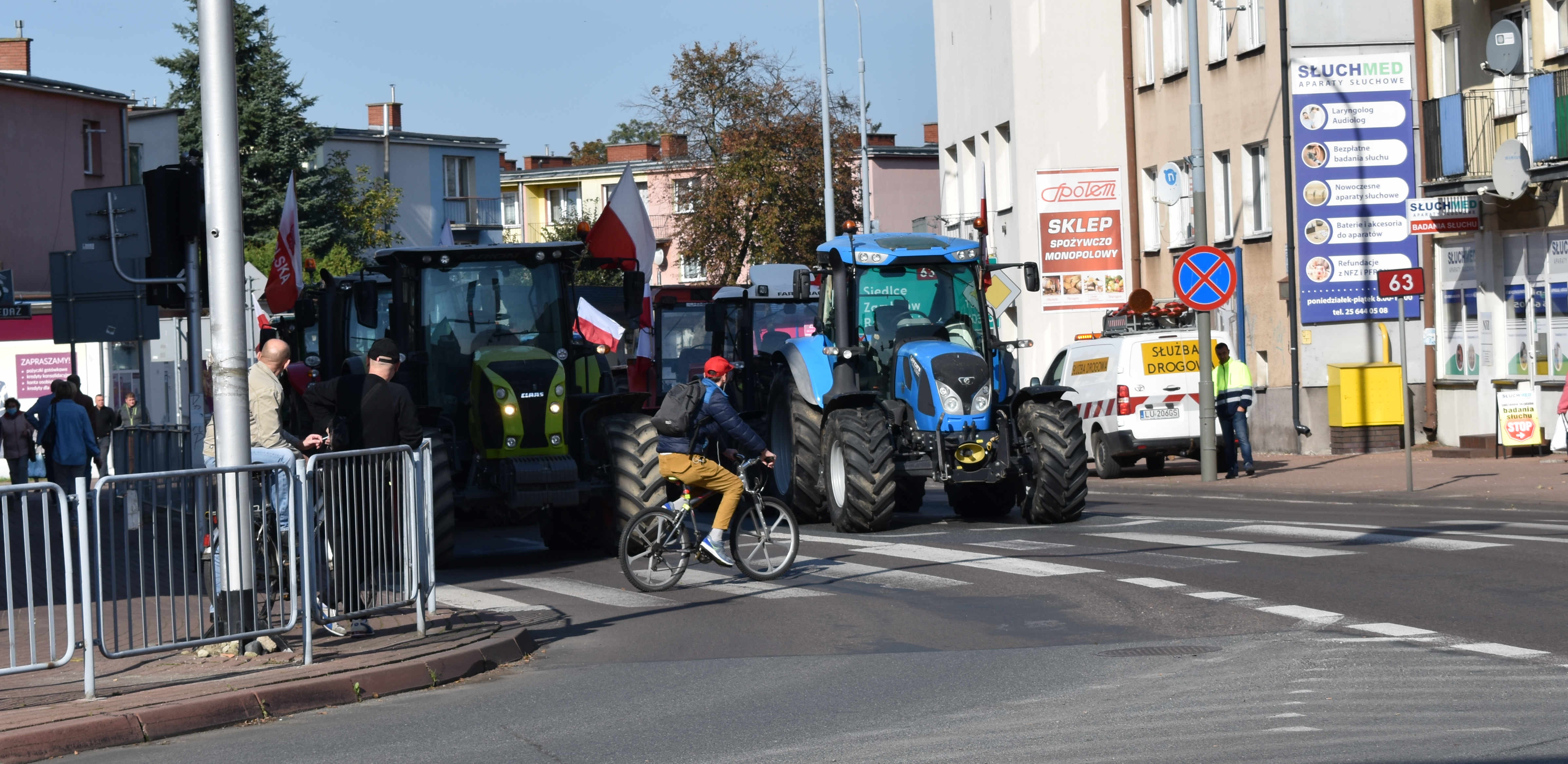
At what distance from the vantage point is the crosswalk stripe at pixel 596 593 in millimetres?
12703

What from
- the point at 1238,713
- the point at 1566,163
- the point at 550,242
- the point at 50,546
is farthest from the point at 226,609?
the point at 1566,163

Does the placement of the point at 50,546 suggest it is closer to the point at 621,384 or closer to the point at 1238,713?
the point at 1238,713

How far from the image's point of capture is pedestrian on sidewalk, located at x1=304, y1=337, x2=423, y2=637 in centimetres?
1008

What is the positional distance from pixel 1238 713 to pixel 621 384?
748 inches

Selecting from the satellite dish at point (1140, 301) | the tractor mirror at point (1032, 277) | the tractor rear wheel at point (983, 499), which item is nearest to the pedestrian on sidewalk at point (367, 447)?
the tractor mirror at point (1032, 277)

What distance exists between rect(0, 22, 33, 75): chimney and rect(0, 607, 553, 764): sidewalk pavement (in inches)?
1792

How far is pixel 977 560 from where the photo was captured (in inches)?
571

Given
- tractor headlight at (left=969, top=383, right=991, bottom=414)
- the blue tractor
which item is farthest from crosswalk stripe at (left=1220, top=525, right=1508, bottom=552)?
tractor headlight at (left=969, top=383, right=991, bottom=414)

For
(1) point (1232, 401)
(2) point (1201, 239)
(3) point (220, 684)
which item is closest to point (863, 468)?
(3) point (220, 684)

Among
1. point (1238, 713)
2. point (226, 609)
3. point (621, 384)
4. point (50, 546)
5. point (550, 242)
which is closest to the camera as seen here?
point (1238, 713)

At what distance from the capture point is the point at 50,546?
8531 millimetres

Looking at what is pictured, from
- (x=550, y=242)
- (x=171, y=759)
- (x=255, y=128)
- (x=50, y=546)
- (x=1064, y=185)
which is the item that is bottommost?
(x=171, y=759)

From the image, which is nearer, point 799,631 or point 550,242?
point 799,631

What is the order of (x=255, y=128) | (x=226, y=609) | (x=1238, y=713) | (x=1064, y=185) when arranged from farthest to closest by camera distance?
1. (x=255, y=128)
2. (x=1064, y=185)
3. (x=226, y=609)
4. (x=1238, y=713)
